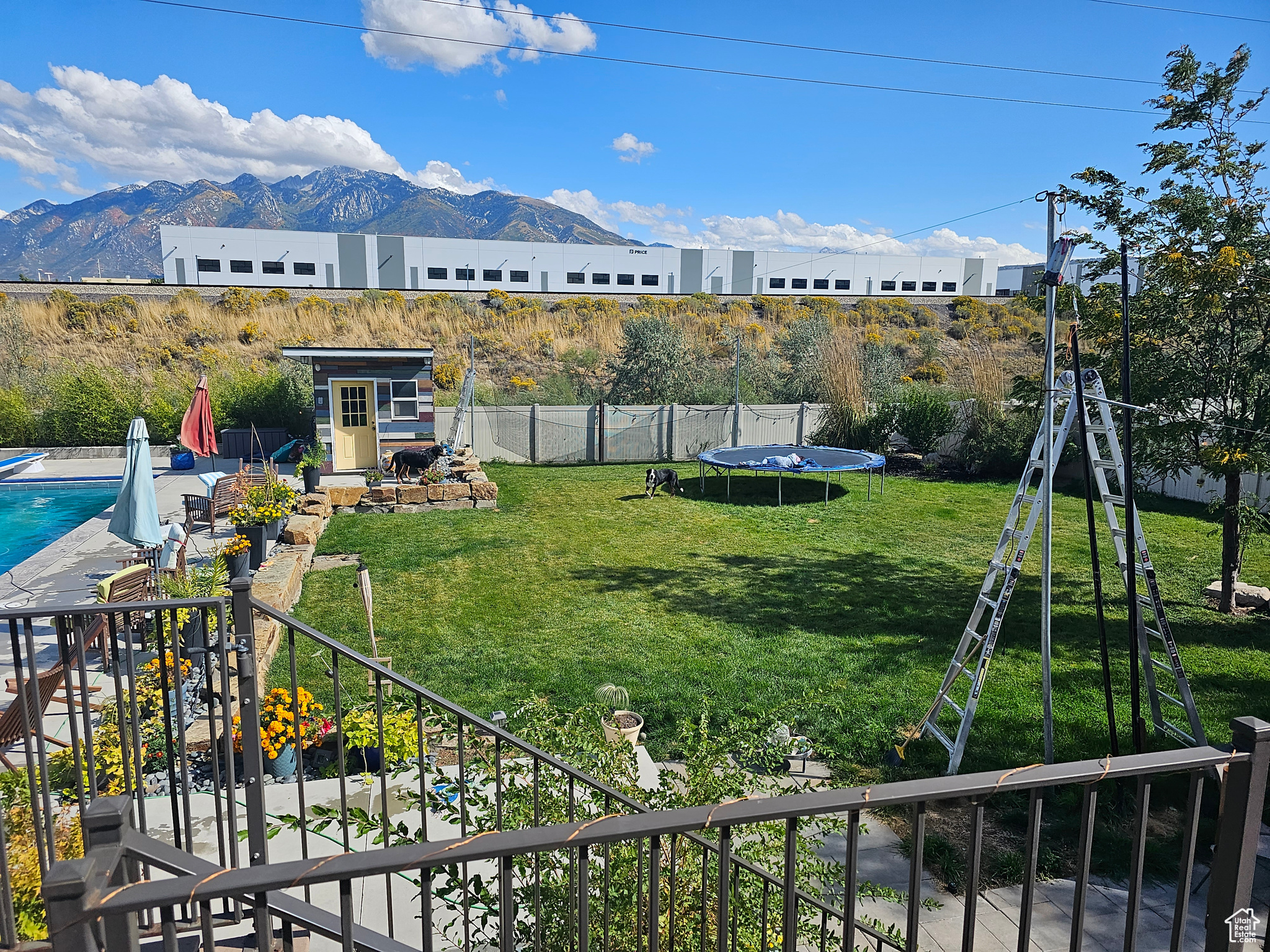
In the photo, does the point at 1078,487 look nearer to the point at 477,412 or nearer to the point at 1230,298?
the point at 1230,298

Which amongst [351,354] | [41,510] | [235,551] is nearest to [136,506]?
[235,551]

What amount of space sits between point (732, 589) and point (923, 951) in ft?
18.6

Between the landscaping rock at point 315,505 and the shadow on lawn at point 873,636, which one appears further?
the landscaping rock at point 315,505

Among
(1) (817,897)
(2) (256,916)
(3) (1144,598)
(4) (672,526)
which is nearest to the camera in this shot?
(2) (256,916)

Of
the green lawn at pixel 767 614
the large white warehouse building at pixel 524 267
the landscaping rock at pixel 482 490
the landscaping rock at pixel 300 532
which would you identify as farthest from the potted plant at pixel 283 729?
the large white warehouse building at pixel 524 267

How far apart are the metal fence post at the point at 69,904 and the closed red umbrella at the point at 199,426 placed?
11306 mm

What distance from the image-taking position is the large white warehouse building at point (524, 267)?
4500cm

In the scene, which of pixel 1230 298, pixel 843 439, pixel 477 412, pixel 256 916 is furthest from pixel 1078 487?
pixel 256 916

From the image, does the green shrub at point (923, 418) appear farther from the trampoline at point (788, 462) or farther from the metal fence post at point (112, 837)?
the metal fence post at point (112, 837)

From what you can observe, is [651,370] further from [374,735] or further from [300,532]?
[374,735]

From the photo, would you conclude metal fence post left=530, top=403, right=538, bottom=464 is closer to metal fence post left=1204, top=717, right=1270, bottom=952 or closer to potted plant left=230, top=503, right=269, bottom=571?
potted plant left=230, top=503, right=269, bottom=571

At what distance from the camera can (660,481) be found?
14859 millimetres

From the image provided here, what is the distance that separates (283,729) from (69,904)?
3278 mm

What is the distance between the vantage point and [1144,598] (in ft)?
26.4
